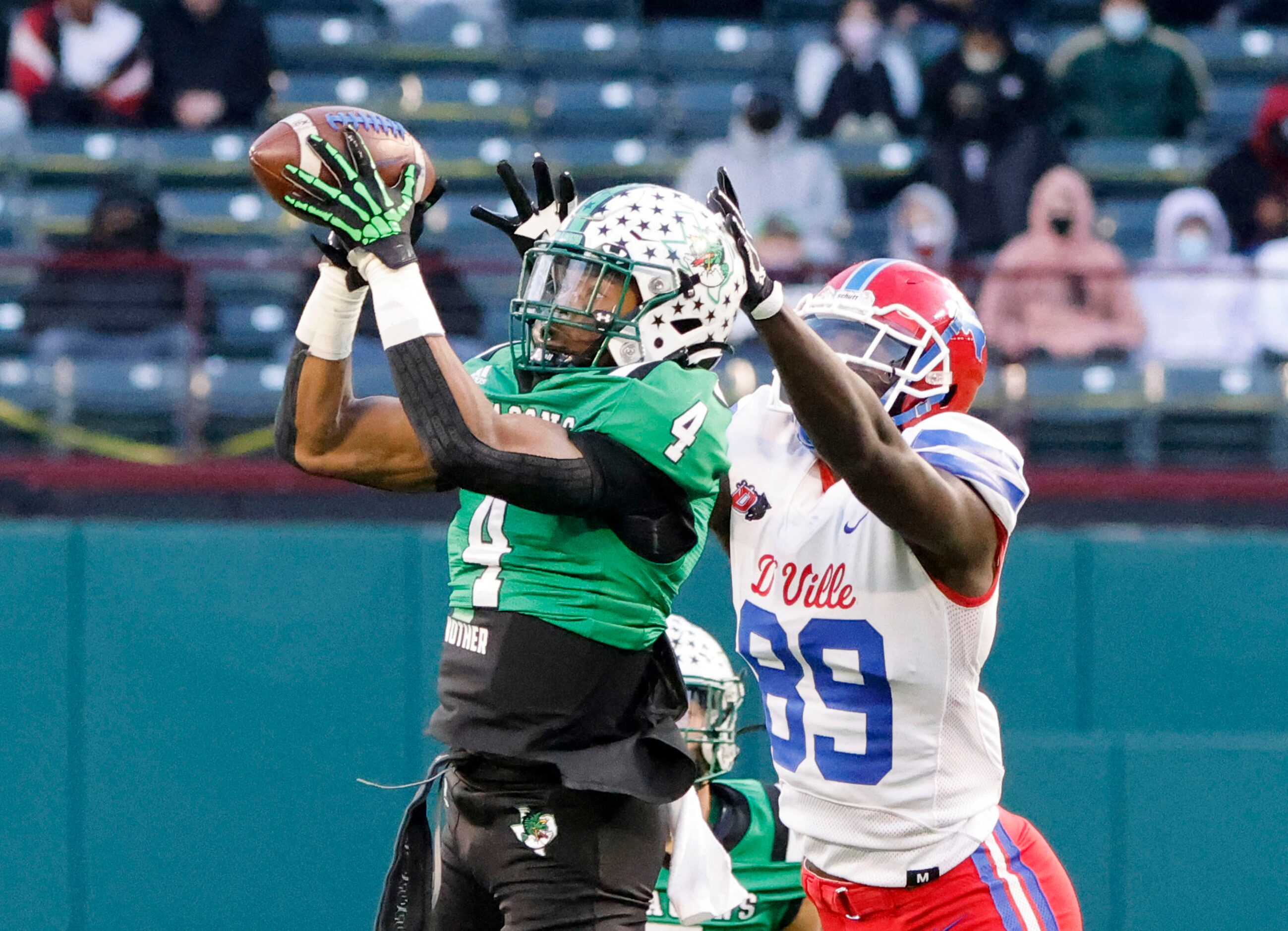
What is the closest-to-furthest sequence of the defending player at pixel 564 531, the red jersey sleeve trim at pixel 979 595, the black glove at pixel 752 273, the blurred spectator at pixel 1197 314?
the black glove at pixel 752 273 → the defending player at pixel 564 531 → the red jersey sleeve trim at pixel 979 595 → the blurred spectator at pixel 1197 314

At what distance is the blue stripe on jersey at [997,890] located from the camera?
9.16 ft

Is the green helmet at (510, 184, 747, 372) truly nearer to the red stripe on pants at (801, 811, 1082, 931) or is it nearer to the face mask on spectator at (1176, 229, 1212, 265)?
the red stripe on pants at (801, 811, 1082, 931)

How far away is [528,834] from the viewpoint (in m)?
2.63

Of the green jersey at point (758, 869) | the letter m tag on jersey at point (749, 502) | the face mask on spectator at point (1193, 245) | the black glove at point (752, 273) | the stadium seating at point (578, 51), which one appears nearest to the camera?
the black glove at point (752, 273)

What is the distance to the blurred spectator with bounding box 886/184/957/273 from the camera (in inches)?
280

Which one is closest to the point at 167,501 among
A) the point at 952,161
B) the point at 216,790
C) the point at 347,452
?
the point at 216,790

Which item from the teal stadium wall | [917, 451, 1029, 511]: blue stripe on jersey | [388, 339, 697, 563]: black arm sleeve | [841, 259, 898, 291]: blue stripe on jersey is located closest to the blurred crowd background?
the teal stadium wall

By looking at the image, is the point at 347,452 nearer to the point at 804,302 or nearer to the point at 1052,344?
the point at 804,302

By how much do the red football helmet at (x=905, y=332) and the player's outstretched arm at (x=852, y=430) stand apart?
0.31m

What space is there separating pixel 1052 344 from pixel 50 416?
349cm

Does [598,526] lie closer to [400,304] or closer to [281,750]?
[400,304]

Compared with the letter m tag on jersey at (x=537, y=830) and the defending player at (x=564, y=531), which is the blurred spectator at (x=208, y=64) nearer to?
the defending player at (x=564, y=531)

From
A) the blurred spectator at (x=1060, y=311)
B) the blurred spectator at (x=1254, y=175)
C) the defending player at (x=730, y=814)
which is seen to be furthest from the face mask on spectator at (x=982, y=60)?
the defending player at (x=730, y=814)

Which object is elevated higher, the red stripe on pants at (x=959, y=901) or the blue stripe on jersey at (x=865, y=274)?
the blue stripe on jersey at (x=865, y=274)
